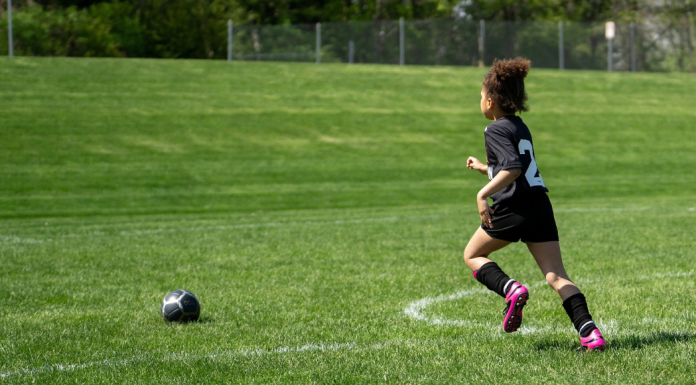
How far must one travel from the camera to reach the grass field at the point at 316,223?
4797 millimetres

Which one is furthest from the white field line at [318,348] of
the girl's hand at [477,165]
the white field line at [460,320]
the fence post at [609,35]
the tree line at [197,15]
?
the fence post at [609,35]

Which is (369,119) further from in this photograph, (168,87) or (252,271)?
(252,271)

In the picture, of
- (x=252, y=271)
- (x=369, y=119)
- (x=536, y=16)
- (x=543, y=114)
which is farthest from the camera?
(x=536, y=16)

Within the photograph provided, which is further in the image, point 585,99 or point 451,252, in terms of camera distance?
point 585,99

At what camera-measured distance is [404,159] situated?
77.4 feet

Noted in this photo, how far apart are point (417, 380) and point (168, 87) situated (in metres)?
25.4

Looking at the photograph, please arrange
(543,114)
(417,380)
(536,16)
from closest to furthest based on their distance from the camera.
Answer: (417,380) < (543,114) < (536,16)

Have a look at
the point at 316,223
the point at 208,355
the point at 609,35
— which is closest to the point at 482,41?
the point at 609,35

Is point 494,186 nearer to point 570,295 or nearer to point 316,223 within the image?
point 570,295

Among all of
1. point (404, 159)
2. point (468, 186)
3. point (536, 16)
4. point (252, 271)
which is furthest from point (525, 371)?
point (536, 16)

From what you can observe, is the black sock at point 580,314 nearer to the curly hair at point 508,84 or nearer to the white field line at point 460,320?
the white field line at point 460,320

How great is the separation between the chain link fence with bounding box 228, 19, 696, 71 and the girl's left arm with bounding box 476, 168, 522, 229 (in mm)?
29692

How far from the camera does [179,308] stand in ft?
19.4

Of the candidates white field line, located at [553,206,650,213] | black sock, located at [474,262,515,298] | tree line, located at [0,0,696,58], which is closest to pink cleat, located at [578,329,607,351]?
black sock, located at [474,262,515,298]
